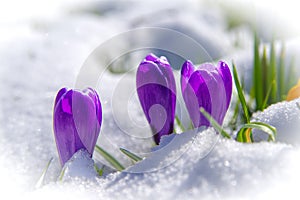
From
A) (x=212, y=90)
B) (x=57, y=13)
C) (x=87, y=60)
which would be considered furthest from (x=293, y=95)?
(x=57, y=13)

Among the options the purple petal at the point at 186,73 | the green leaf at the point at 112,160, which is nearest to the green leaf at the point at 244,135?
the purple petal at the point at 186,73

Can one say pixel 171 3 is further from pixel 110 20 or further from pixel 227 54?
pixel 227 54

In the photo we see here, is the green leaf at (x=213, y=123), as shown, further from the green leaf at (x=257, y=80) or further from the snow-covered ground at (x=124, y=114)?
the green leaf at (x=257, y=80)

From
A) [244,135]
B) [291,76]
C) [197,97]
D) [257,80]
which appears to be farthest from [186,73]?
[291,76]

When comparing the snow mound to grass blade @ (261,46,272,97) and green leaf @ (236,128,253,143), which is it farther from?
grass blade @ (261,46,272,97)

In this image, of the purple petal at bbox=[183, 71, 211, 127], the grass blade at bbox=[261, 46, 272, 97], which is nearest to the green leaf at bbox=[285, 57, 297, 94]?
the grass blade at bbox=[261, 46, 272, 97]
